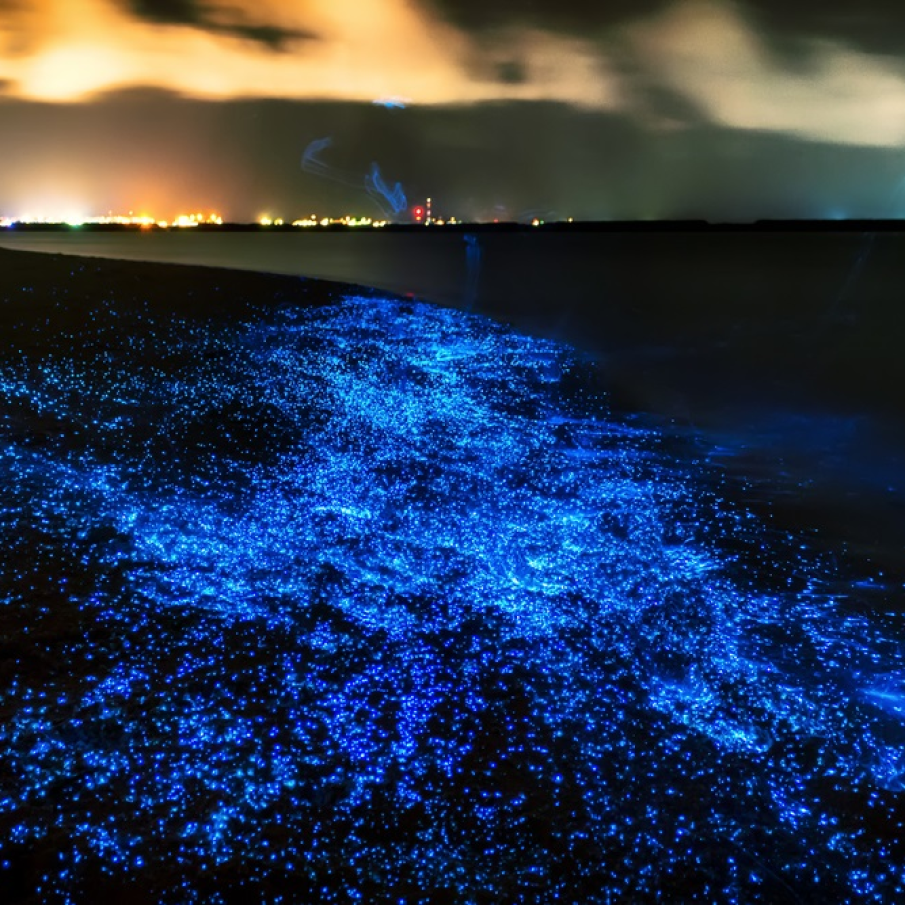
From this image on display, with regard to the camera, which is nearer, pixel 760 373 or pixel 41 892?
pixel 41 892

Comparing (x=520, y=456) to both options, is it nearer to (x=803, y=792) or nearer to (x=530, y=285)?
(x=803, y=792)

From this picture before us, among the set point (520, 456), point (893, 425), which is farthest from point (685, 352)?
point (520, 456)

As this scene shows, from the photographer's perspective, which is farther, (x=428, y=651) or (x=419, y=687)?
(x=428, y=651)
